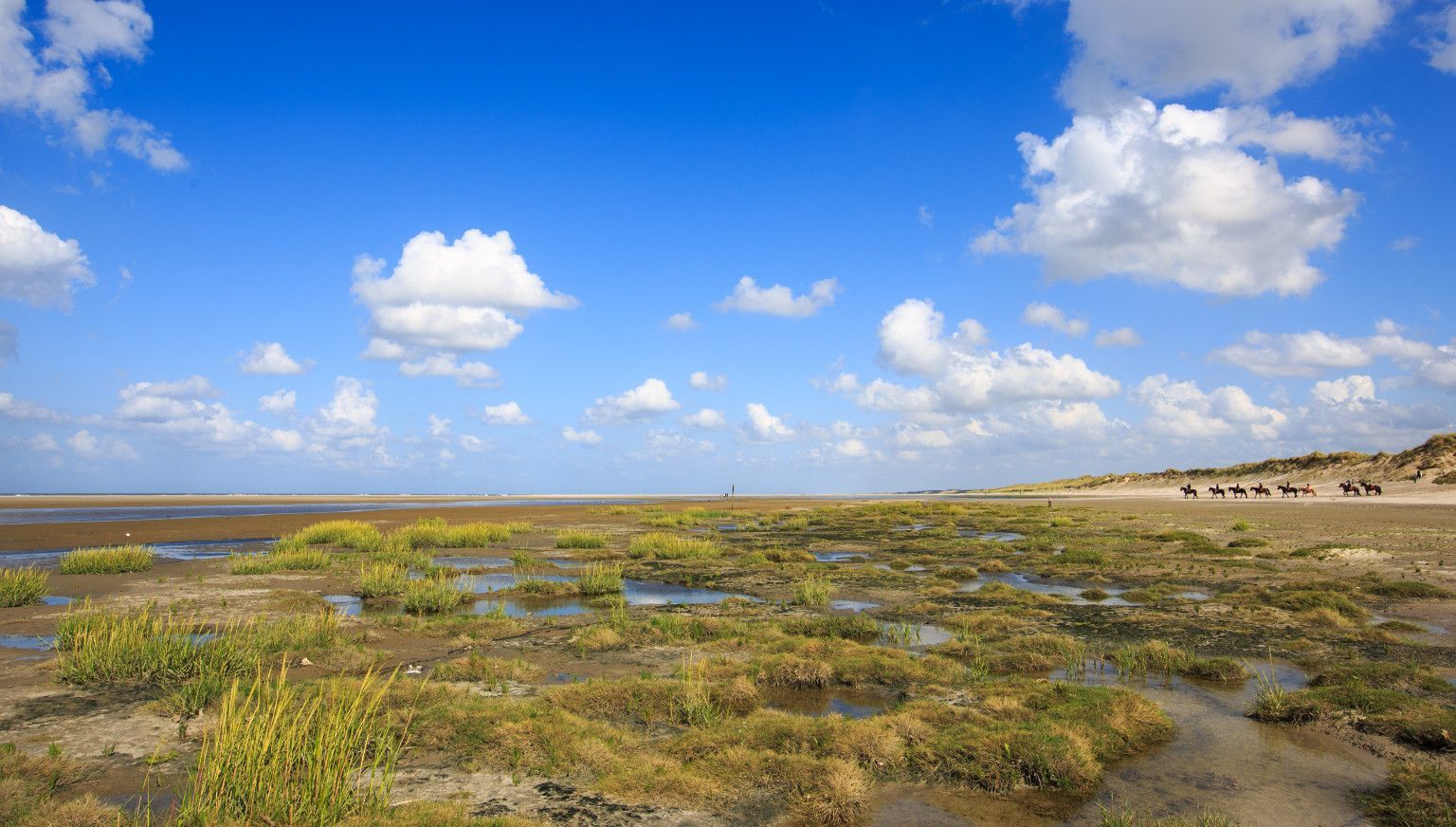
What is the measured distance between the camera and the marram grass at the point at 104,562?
24719mm

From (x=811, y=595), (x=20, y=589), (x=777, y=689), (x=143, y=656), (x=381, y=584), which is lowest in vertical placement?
(x=777, y=689)

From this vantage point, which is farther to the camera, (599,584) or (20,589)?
(599,584)

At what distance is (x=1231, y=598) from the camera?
62.5 ft

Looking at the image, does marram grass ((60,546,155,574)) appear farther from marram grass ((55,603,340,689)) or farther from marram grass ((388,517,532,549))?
marram grass ((55,603,340,689))

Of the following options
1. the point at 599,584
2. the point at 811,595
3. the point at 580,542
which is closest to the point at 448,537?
the point at 580,542

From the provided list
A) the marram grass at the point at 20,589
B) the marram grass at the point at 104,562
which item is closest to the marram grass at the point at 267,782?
the marram grass at the point at 20,589

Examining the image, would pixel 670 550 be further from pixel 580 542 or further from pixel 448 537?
pixel 448 537

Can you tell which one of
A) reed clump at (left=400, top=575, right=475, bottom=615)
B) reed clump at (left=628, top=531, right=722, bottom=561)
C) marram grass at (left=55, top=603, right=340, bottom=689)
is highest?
marram grass at (left=55, top=603, right=340, bottom=689)

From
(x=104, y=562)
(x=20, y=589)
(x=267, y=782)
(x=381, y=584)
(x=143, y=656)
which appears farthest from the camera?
(x=104, y=562)

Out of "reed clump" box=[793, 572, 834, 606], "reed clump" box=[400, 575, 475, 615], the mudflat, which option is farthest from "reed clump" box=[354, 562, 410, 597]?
"reed clump" box=[793, 572, 834, 606]

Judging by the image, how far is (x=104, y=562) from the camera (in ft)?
81.9

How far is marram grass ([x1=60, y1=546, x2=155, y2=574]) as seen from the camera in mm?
24719

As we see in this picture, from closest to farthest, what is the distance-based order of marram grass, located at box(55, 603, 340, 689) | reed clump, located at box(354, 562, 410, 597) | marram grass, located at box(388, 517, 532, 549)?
marram grass, located at box(55, 603, 340, 689) < reed clump, located at box(354, 562, 410, 597) < marram grass, located at box(388, 517, 532, 549)

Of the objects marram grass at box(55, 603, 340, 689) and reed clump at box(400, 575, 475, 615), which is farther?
reed clump at box(400, 575, 475, 615)
